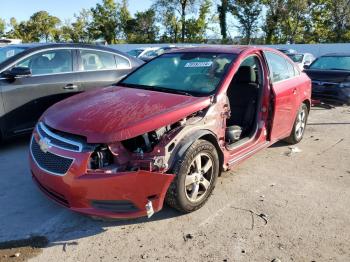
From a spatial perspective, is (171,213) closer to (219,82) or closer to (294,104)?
(219,82)

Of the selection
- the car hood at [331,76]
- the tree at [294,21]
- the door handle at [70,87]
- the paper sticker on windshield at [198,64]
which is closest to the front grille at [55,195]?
the paper sticker on windshield at [198,64]

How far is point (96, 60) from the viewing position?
6820 mm

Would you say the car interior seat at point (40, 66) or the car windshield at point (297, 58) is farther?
the car windshield at point (297, 58)

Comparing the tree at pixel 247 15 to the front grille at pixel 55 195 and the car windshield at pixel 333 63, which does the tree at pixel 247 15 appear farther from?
the front grille at pixel 55 195

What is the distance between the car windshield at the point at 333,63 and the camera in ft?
34.4

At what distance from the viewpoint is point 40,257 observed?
10.2ft

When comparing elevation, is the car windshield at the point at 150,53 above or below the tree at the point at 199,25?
below

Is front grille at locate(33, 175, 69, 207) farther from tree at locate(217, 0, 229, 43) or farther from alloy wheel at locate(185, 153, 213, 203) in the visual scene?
tree at locate(217, 0, 229, 43)

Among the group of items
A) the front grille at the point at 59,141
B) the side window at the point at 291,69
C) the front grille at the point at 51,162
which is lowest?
the front grille at the point at 51,162

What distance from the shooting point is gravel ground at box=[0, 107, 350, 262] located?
10.5ft

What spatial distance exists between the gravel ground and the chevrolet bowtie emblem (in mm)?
712

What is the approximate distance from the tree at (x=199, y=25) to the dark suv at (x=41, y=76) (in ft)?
129

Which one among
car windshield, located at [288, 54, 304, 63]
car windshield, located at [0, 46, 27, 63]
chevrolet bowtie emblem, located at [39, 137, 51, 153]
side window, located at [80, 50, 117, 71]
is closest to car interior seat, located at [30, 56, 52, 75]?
car windshield, located at [0, 46, 27, 63]

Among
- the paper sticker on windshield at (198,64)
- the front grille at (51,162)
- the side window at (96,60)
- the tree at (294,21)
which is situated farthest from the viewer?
the tree at (294,21)
